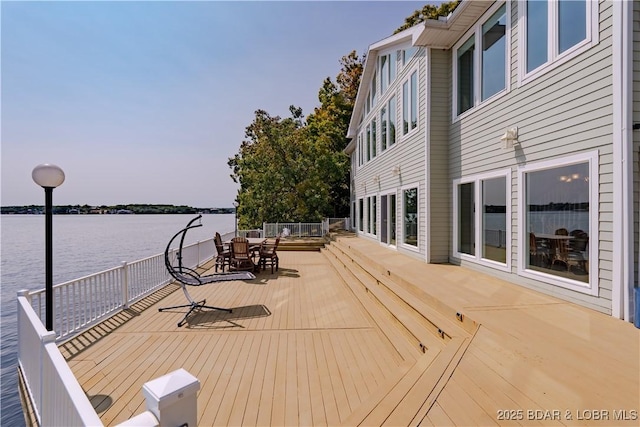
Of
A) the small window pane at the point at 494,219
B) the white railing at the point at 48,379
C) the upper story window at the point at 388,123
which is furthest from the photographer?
the upper story window at the point at 388,123

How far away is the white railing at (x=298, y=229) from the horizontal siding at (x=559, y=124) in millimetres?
11475

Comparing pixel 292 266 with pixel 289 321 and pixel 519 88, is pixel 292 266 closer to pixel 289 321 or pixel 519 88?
pixel 289 321

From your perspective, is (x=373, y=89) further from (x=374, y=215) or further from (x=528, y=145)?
(x=528, y=145)

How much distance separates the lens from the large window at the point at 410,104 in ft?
25.7

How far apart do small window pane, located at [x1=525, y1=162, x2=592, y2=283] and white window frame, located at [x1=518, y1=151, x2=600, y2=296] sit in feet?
0.18

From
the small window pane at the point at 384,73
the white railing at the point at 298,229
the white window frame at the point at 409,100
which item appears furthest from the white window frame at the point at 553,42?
the white railing at the point at 298,229

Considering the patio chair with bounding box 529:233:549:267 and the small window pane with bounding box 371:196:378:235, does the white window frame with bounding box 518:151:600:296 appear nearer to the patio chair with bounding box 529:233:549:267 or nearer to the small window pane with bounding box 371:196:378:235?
the patio chair with bounding box 529:233:549:267

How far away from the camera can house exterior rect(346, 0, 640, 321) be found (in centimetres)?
333

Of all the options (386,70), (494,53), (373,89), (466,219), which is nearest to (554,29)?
(494,53)

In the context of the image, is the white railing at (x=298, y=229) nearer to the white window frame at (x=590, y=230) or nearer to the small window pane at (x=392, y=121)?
the small window pane at (x=392, y=121)

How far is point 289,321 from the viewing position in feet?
16.3

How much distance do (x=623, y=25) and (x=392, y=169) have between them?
634 centimetres

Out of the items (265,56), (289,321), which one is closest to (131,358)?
(289,321)

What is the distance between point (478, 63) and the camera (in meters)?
5.94
